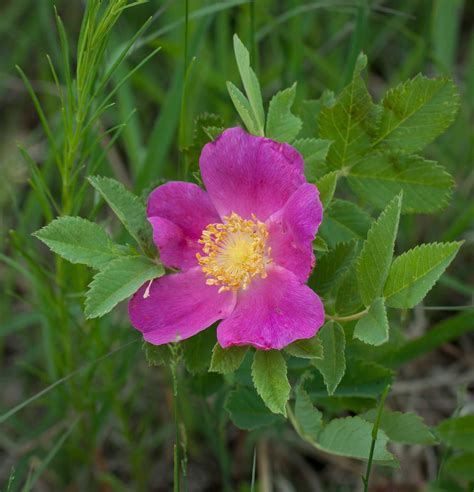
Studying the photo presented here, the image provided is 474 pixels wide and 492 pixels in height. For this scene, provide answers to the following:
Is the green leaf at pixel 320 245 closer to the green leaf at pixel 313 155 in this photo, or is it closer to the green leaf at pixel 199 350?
the green leaf at pixel 313 155

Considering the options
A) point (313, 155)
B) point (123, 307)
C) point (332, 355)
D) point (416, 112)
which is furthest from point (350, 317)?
point (123, 307)

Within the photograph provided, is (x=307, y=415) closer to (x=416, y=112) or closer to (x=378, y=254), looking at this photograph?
(x=378, y=254)

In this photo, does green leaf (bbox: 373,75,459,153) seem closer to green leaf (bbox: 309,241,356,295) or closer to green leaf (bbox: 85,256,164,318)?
green leaf (bbox: 309,241,356,295)

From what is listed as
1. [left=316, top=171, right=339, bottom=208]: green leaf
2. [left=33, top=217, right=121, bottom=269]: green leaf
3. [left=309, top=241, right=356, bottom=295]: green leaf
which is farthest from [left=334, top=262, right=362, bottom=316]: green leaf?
[left=33, top=217, right=121, bottom=269]: green leaf

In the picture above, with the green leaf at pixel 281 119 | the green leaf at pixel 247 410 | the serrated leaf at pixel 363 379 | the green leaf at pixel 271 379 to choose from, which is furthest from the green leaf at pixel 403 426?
the green leaf at pixel 281 119

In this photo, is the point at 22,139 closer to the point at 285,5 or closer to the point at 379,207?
the point at 285,5
